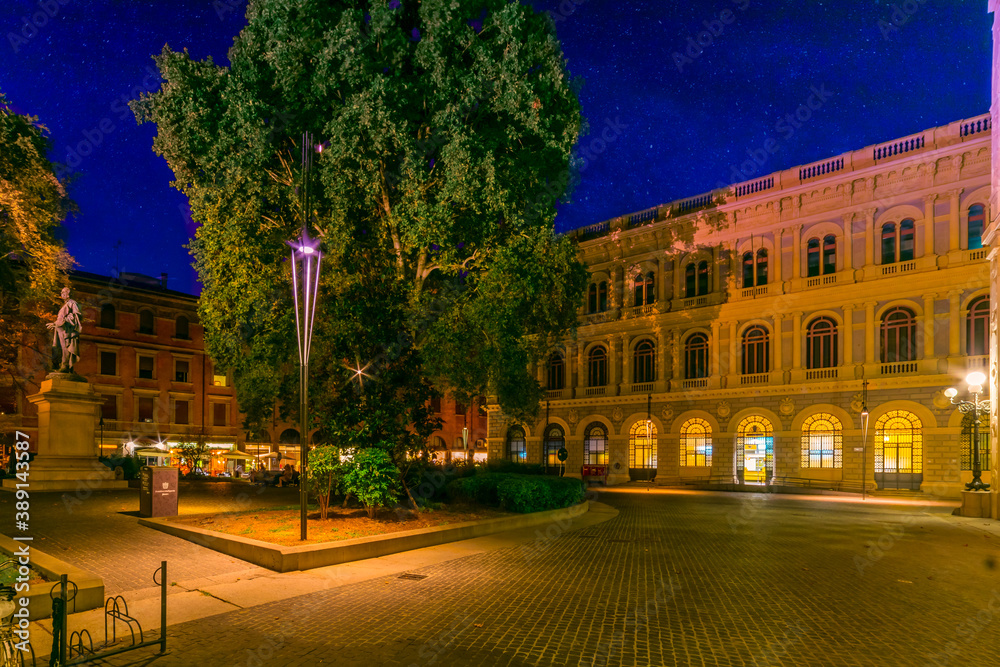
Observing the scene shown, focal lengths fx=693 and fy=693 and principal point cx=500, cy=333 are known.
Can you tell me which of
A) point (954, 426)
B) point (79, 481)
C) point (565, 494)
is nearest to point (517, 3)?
point (565, 494)

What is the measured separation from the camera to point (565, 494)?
20.7m

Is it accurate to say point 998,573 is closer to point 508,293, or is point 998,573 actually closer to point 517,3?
point 508,293

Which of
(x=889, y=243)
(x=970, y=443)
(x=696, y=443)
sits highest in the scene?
(x=889, y=243)

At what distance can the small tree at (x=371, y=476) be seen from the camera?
49.3 ft

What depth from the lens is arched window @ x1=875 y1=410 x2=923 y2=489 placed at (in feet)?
112

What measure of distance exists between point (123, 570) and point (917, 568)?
13.2 m

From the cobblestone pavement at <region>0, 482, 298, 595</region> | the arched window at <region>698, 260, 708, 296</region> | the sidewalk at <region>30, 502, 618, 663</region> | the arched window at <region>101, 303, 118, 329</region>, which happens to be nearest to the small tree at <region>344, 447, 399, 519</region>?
the sidewalk at <region>30, 502, 618, 663</region>

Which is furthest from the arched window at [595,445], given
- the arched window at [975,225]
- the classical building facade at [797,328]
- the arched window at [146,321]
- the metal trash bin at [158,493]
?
the metal trash bin at [158,493]

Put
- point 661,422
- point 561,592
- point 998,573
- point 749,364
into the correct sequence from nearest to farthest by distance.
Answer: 1. point 561,592
2. point 998,573
3. point 749,364
4. point 661,422

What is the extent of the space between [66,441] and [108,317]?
3159 cm

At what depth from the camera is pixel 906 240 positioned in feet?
117

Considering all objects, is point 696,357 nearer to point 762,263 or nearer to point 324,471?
point 762,263

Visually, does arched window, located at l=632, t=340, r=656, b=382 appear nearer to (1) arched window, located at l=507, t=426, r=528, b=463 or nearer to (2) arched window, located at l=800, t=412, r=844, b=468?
(2) arched window, located at l=800, t=412, r=844, b=468

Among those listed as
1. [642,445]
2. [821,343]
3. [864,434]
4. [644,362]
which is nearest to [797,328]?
[821,343]
